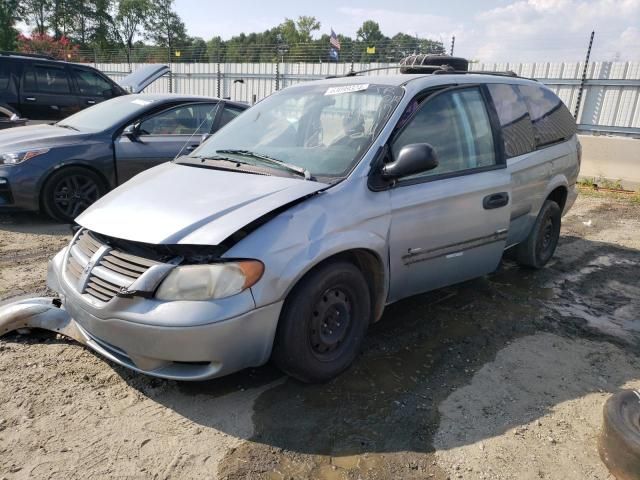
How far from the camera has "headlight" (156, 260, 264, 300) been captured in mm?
2484

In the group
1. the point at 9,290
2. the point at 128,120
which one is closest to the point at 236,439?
the point at 9,290

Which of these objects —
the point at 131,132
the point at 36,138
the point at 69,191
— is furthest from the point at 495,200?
the point at 36,138

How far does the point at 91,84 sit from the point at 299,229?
8.83m

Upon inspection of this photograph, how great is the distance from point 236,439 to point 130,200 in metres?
1.49

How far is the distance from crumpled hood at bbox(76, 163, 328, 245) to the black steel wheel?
10.5 feet

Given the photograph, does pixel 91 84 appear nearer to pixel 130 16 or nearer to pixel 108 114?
pixel 108 114

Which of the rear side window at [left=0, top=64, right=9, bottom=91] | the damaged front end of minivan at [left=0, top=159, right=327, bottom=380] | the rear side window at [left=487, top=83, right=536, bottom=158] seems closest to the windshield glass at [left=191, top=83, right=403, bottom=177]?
the damaged front end of minivan at [left=0, top=159, right=327, bottom=380]

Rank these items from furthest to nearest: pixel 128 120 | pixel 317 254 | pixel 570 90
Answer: pixel 570 90 → pixel 128 120 → pixel 317 254

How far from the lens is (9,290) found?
163 inches

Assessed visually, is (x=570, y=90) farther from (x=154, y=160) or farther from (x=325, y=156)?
(x=325, y=156)

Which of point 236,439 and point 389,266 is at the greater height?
point 389,266

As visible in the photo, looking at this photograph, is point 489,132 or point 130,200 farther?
point 489,132

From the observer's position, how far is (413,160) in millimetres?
3012

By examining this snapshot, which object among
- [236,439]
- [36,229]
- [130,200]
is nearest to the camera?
[236,439]
